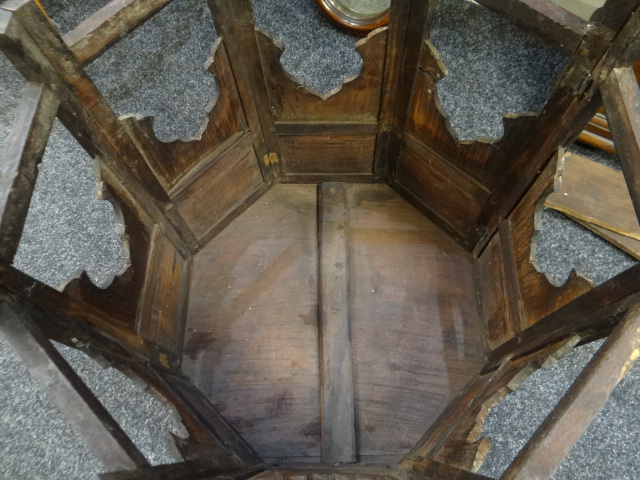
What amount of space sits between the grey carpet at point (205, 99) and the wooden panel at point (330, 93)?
1.67 feet

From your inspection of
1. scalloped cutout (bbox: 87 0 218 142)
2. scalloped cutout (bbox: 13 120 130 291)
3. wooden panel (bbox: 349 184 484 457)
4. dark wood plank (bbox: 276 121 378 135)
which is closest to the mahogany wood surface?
wooden panel (bbox: 349 184 484 457)

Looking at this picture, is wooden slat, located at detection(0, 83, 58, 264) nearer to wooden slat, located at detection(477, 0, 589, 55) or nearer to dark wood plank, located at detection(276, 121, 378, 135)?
dark wood plank, located at detection(276, 121, 378, 135)

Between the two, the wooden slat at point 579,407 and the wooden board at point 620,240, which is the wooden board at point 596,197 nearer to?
the wooden board at point 620,240

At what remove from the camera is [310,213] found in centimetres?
133

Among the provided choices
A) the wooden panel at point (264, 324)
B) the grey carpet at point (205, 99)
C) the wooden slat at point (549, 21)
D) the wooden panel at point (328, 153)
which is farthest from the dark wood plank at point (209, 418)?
the wooden slat at point (549, 21)

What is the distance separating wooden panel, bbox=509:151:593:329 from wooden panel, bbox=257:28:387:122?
391 millimetres

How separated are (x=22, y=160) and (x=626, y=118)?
82 cm

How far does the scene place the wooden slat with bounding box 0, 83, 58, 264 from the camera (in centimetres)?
62

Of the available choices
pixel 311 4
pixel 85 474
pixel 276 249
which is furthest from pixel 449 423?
pixel 311 4

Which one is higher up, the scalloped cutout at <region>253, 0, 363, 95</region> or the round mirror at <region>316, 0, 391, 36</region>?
the round mirror at <region>316, 0, 391, 36</region>

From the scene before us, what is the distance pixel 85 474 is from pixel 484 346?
101 cm

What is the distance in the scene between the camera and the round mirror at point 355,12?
157 centimetres

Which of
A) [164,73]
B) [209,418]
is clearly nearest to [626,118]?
[209,418]

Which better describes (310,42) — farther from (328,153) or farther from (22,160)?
(22,160)
